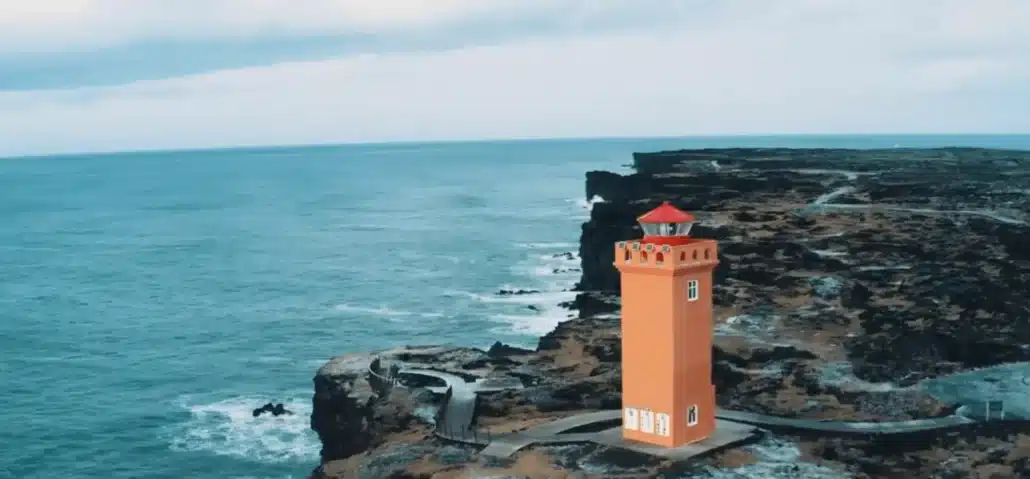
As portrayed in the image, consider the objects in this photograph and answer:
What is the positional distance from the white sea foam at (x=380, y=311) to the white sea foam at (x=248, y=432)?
24113 millimetres

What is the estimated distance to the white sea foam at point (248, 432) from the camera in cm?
5559

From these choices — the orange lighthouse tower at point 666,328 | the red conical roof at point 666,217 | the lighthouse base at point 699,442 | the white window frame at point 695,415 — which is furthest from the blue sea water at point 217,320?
the red conical roof at point 666,217

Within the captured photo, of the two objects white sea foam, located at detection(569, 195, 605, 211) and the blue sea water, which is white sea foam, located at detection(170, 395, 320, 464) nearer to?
the blue sea water

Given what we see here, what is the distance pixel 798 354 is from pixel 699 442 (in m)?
16.4

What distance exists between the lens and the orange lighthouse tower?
1337 inches

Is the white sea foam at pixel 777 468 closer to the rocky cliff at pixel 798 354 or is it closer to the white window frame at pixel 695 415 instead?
the rocky cliff at pixel 798 354

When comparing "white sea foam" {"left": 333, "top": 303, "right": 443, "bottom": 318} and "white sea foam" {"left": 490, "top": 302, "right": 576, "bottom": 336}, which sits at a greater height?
"white sea foam" {"left": 490, "top": 302, "right": 576, "bottom": 336}

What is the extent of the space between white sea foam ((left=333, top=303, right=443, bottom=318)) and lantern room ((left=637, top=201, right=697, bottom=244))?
180 feet

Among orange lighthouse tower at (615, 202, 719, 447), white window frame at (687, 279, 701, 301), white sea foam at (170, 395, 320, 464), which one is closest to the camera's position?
orange lighthouse tower at (615, 202, 719, 447)

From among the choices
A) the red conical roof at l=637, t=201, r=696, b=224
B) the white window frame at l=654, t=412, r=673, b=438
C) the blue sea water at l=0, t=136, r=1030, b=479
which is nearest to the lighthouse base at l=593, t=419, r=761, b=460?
the white window frame at l=654, t=412, r=673, b=438

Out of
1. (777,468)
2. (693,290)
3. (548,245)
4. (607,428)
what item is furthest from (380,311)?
(777,468)

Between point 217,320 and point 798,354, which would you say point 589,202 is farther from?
point 798,354

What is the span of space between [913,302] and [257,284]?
66633 mm

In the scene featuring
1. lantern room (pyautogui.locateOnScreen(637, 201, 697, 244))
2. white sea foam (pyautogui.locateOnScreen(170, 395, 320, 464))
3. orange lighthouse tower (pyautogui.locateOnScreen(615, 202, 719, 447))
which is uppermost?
lantern room (pyautogui.locateOnScreen(637, 201, 697, 244))
